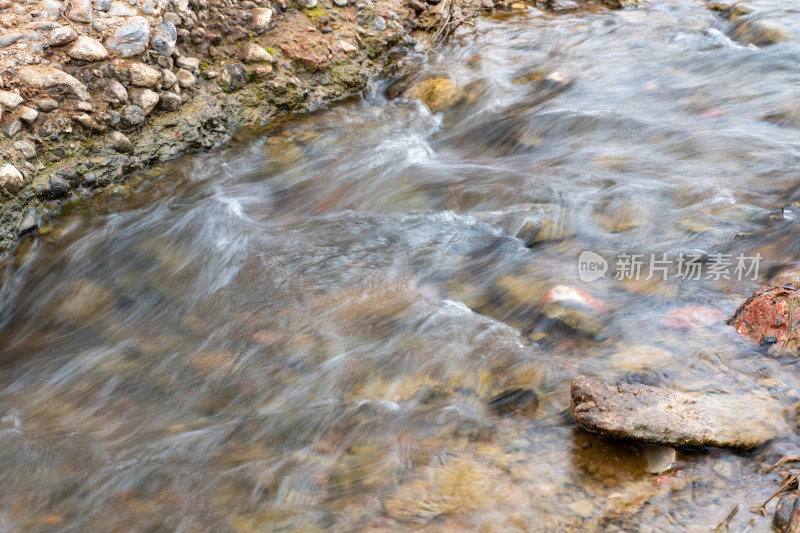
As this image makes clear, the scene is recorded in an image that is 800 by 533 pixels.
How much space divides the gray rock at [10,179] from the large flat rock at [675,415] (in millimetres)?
3914

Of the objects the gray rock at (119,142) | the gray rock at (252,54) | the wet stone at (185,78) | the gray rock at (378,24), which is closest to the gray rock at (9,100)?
the gray rock at (119,142)

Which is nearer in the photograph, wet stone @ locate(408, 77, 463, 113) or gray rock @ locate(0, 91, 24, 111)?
gray rock @ locate(0, 91, 24, 111)

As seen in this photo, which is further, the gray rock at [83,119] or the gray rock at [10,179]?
the gray rock at [83,119]

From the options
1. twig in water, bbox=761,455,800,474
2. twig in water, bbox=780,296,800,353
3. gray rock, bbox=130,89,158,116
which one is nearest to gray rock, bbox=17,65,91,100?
gray rock, bbox=130,89,158,116

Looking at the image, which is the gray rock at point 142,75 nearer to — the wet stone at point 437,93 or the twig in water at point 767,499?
the wet stone at point 437,93

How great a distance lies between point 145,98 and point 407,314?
2946mm

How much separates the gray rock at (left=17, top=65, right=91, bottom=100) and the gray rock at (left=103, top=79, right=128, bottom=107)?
0.15 metres

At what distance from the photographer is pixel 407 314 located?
3668 millimetres

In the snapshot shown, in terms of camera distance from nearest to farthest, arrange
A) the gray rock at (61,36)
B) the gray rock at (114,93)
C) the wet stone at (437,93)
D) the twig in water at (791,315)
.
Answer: the twig in water at (791,315) → the gray rock at (61,36) → the gray rock at (114,93) → the wet stone at (437,93)

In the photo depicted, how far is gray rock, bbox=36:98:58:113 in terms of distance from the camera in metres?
4.66

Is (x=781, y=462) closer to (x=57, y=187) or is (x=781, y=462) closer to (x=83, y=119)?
(x=57, y=187)

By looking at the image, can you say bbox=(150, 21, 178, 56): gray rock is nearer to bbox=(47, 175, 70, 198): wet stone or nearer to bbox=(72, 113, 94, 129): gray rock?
bbox=(72, 113, 94, 129): gray rock

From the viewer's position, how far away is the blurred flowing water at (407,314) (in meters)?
2.58

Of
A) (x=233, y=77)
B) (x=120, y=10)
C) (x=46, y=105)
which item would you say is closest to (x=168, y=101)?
(x=233, y=77)
